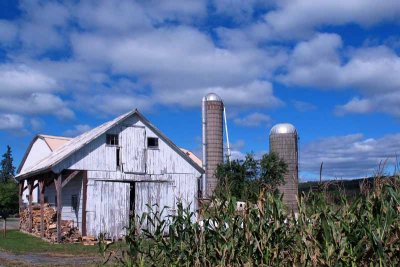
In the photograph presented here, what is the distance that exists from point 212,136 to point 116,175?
788cm

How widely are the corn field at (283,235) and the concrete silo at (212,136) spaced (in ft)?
76.4

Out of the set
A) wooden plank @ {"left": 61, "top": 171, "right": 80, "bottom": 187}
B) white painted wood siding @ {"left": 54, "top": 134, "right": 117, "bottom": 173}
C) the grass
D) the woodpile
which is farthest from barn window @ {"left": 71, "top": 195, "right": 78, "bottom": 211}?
the grass

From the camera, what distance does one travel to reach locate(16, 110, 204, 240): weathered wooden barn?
26328 millimetres

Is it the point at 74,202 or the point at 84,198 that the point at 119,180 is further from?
the point at 74,202

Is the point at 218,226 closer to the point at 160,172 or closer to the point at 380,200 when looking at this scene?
the point at 380,200

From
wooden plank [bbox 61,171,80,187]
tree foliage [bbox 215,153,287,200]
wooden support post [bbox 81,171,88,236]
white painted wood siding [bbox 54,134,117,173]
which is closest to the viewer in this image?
wooden plank [bbox 61,171,80,187]

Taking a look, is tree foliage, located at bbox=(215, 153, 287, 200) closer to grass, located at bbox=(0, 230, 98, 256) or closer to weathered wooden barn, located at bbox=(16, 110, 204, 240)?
weathered wooden barn, located at bbox=(16, 110, 204, 240)

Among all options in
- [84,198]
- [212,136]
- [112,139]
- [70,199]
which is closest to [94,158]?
[112,139]

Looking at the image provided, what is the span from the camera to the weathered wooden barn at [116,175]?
86.4ft

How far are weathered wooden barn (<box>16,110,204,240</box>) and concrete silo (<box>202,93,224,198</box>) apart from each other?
3.51m

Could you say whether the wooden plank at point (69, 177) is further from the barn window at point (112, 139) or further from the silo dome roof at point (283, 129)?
the silo dome roof at point (283, 129)

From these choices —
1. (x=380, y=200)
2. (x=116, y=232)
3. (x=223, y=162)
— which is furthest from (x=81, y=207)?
(x=380, y=200)

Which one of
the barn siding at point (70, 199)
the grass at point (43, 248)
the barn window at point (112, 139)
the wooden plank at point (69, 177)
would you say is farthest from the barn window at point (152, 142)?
the grass at point (43, 248)

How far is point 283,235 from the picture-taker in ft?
26.1
